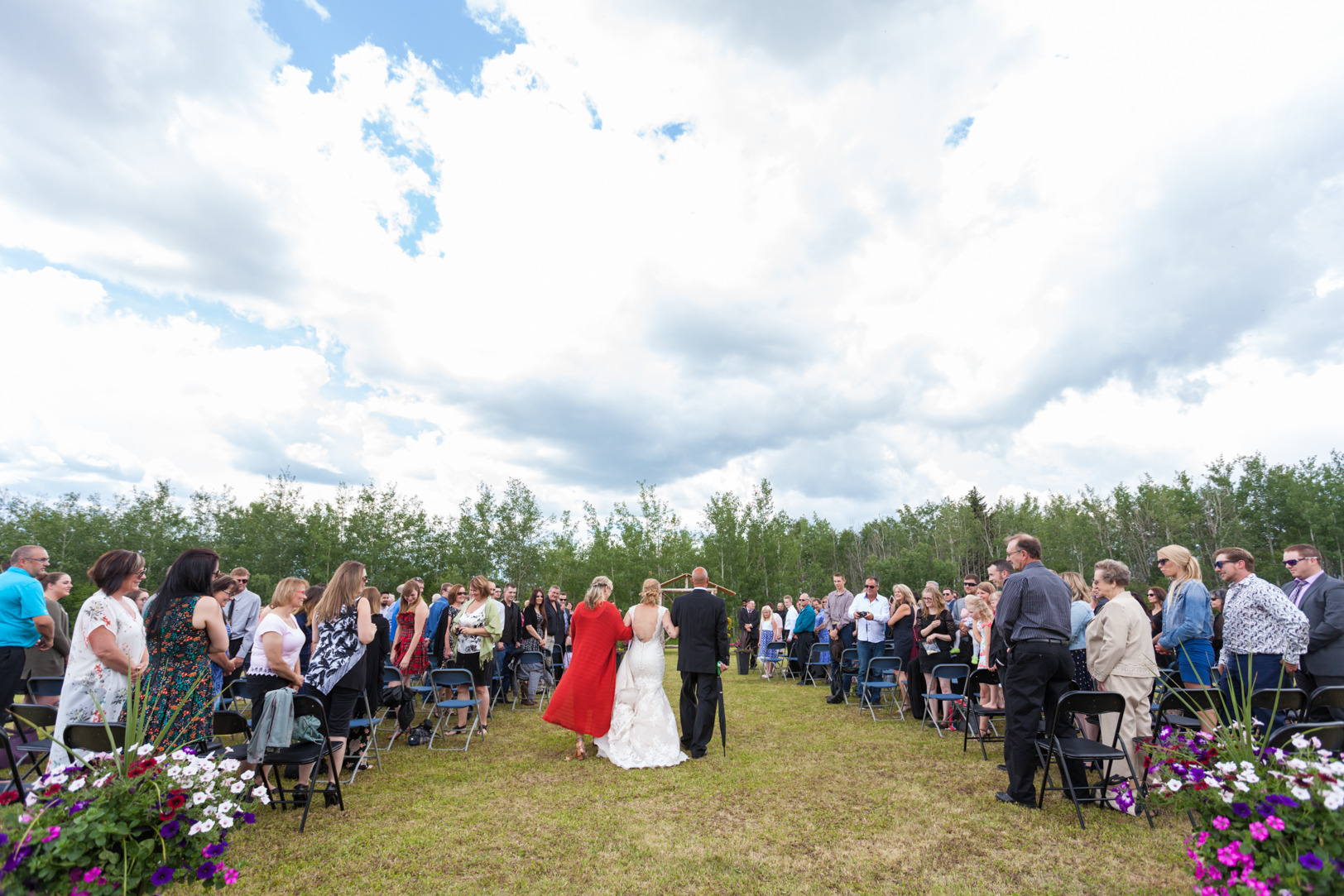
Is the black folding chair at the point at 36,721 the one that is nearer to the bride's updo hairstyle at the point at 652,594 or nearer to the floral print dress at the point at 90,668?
the floral print dress at the point at 90,668

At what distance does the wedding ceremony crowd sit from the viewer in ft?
13.8

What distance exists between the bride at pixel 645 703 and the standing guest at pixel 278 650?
2.97m

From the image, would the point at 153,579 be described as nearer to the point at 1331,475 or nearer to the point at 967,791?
the point at 967,791

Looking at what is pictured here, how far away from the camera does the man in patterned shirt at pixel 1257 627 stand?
5109 millimetres

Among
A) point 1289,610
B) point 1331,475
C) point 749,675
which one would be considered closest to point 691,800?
point 1289,610

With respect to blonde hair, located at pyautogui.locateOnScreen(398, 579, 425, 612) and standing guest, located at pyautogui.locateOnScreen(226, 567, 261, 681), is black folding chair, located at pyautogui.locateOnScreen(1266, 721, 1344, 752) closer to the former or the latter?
blonde hair, located at pyautogui.locateOnScreen(398, 579, 425, 612)

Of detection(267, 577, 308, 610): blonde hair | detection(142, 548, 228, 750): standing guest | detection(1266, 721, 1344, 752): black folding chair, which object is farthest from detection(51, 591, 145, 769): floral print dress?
detection(1266, 721, 1344, 752): black folding chair

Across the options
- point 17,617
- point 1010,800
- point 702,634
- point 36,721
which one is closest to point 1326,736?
point 1010,800

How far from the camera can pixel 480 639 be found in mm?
7688

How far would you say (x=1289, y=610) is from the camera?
5.09 m

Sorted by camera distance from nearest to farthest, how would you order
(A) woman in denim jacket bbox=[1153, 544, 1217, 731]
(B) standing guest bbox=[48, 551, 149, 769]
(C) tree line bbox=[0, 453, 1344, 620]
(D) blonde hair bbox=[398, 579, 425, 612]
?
1. (B) standing guest bbox=[48, 551, 149, 769]
2. (A) woman in denim jacket bbox=[1153, 544, 1217, 731]
3. (D) blonde hair bbox=[398, 579, 425, 612]
4. (C) tree line bbox=[0, 453, 1344, 620]

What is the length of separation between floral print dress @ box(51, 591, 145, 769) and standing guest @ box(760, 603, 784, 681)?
41.0 feet

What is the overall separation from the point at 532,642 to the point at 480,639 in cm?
362

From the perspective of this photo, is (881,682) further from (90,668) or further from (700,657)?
(90,668)
